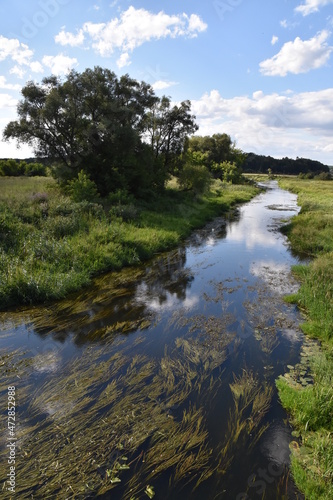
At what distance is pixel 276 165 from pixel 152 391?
170 m

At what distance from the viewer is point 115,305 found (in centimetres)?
994

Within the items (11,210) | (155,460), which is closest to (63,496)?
(155,460)

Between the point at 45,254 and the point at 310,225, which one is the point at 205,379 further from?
the point at 310,225

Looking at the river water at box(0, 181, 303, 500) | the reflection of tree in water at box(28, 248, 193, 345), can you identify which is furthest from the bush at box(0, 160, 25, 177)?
the river water at box(0, 181, 303, 500)

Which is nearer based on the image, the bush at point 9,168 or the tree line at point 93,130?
the tree line at point 93,130

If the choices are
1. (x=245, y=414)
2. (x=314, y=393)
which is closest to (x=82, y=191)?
(x=245, y=414)

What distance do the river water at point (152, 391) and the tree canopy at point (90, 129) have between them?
1648cm

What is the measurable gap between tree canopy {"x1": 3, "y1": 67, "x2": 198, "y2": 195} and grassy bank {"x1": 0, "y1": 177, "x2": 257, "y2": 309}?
417 centimetres

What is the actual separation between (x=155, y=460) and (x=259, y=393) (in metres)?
2.55

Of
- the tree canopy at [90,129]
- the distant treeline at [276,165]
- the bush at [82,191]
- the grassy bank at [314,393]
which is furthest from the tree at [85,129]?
the distant treeline at [276,165]

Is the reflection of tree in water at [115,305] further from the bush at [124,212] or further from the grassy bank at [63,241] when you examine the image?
the bush at [124,212]

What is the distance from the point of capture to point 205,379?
→ 246 inches

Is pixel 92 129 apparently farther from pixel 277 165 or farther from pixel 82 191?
pixel 277 165

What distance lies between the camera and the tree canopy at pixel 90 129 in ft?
73.4
